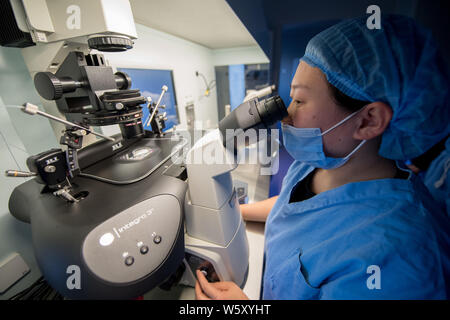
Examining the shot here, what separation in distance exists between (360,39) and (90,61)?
0.73 metres

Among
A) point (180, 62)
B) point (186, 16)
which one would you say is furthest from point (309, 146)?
point (180, 62)

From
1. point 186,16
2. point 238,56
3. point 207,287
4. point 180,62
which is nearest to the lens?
point 207,287

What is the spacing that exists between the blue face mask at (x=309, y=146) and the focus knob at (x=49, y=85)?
64cm

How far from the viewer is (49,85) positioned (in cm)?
43

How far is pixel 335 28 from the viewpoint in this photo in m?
0.43

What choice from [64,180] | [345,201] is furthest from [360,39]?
[64,180]

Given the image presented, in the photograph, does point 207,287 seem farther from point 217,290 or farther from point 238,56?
point 238,56

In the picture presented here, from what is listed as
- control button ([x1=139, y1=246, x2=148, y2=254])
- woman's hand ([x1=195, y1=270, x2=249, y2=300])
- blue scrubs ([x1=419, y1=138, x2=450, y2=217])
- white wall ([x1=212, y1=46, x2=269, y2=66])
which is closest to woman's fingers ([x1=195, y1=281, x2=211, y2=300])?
woman's hand ([x1=195, y1=270, x2=249, y2=300])

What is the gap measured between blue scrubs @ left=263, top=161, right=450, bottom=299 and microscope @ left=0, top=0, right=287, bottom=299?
0.21 meters

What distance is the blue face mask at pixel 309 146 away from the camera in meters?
0.51

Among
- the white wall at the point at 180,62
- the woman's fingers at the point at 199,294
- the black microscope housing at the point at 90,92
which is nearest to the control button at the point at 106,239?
the black microscope housing at the point at 90,92

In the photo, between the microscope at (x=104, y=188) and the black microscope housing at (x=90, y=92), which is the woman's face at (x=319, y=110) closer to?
the microscope at (x=104, y=188)

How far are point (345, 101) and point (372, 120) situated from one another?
8 cm

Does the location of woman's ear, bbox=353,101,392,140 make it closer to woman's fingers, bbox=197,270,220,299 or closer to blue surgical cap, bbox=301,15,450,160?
blue surgical cap, bbox=301,15,450,160
